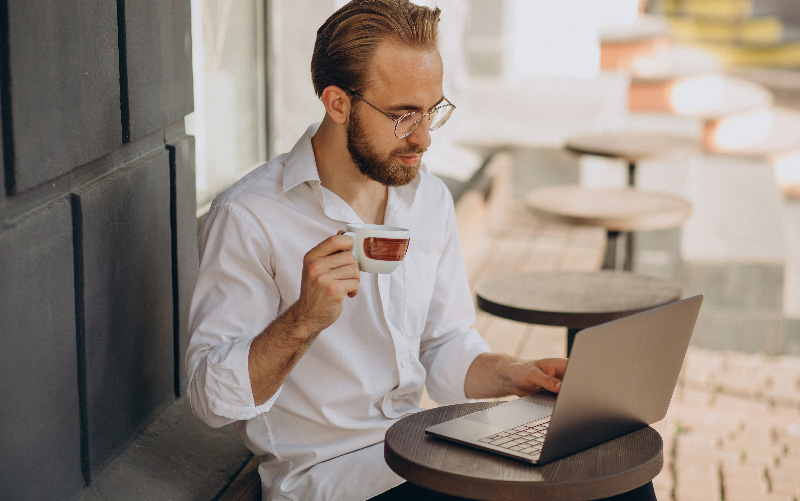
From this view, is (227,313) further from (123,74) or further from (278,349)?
(123,74)

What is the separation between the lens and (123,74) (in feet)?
7.01

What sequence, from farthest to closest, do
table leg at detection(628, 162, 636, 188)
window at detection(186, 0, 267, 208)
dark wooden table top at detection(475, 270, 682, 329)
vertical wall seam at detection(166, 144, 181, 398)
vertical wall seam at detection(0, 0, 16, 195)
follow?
table leg at detection(628, 162, 636, 188), window at detection(186, 0, 267, 208), dark wooden table top at detection(475, 270, 682, 329), vertical wall seam at detection(166, 144, 181, 398), vertical wall seam at detection(0, 0, 16, 195)

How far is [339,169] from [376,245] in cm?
49

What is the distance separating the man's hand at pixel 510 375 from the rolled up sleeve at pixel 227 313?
1.69 ft

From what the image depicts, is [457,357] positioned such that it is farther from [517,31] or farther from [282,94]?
[517,31]

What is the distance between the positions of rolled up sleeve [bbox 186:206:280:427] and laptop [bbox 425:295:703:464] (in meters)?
0.38

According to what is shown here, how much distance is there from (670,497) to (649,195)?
1581 mm

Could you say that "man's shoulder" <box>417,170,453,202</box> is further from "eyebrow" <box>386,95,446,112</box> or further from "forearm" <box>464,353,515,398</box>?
"forearm" <box>464,353,515,398</box>

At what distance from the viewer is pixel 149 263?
237 centimetres

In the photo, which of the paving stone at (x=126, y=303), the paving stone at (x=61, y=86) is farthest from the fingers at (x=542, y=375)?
the paving stone at (x=61, y=86)

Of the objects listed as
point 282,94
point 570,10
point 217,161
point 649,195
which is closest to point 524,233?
point 649,195

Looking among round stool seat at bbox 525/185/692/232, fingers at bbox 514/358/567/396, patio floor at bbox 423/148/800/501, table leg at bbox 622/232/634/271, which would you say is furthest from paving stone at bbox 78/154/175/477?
table leg at bbox 622/232/634/271

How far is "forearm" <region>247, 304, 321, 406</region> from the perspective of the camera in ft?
5.91

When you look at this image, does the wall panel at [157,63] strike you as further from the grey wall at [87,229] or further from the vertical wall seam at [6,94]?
the vertical wall seam at [6,94]
